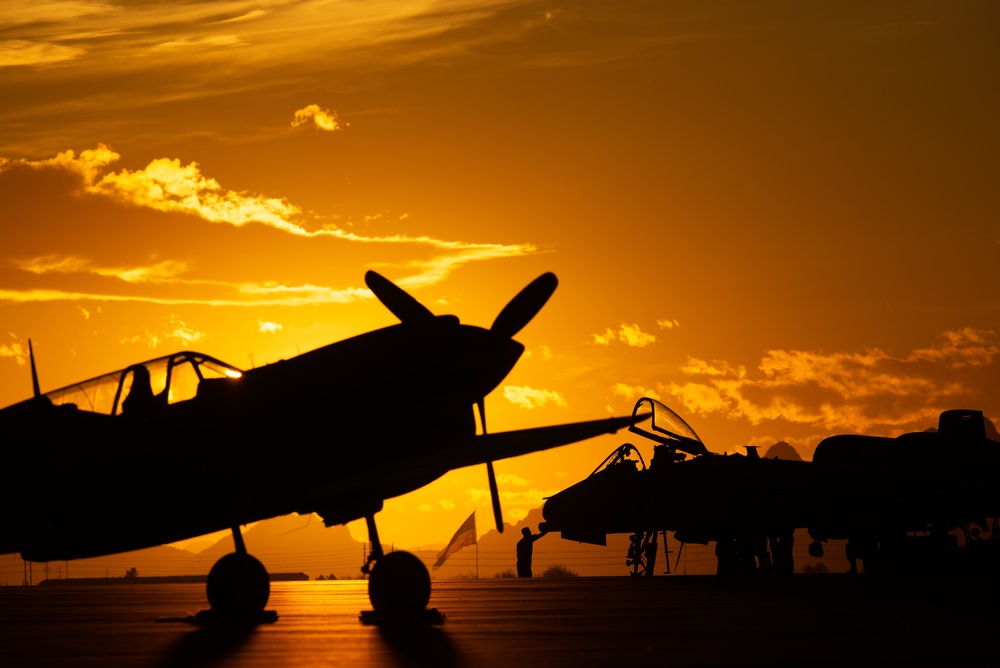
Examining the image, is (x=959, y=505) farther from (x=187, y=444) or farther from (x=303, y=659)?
(x=303, y=659)

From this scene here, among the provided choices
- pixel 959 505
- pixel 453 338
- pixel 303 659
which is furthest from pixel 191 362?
pixel 959 505

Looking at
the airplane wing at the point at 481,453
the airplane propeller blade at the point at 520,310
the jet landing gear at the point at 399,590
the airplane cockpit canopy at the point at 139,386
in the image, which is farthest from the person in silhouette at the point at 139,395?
the airplane propeller blade at the point at 520,310

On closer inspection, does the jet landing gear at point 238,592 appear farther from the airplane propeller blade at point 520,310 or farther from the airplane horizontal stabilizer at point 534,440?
the airplane propeller blade at point 520,310

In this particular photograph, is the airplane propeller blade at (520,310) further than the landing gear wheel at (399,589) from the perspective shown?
Yes

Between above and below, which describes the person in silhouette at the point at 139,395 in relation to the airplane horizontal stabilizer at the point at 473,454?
above

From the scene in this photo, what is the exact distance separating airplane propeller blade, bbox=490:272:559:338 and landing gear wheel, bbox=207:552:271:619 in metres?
4.87

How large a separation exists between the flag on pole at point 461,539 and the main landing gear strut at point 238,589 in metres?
34.2

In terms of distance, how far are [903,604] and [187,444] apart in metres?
10.5

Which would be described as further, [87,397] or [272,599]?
[272,599]

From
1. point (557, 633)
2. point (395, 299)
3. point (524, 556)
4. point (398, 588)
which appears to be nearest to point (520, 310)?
point (395, 299)

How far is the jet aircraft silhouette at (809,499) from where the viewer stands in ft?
93.9

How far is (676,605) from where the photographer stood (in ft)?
59.2

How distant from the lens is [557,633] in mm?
12727

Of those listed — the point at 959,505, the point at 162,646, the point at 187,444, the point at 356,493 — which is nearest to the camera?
the point at 162,646
